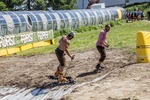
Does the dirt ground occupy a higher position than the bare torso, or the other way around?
the bare torso

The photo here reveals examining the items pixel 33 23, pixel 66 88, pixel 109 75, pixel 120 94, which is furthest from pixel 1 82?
pixel 33 23

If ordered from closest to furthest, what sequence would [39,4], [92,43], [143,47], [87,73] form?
[87,73], [143,47], [92,43], [39,4]

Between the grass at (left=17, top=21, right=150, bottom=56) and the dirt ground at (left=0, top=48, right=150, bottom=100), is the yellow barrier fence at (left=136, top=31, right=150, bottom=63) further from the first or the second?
the grass at (left=17, top=21, right=150, bottom=56)

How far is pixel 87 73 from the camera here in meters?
14.5

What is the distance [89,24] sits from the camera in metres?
45.6

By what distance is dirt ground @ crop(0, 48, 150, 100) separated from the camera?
419 inches

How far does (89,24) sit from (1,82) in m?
32.2

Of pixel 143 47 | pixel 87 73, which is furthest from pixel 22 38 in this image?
pixel 143 47

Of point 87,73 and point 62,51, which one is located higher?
point 62,51

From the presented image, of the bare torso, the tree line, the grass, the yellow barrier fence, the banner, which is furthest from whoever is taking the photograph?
the tree line

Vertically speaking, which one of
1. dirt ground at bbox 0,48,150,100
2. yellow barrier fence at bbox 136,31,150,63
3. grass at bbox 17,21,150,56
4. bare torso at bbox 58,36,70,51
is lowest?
grass at bbox 17,21,150,56

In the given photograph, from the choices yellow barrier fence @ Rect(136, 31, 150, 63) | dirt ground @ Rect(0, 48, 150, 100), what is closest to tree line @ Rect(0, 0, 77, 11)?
dirt ground @ Rect(0, 48, 150, 100)

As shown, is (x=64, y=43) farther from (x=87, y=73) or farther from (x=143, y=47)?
(x=143, y=47)

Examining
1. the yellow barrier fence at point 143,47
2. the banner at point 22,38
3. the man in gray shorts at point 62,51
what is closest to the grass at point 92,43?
the banner at point 22,38
